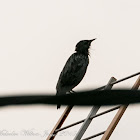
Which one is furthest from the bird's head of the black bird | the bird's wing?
the bird's wing

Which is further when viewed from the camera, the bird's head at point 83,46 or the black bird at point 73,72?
the bird's head at point 83,46

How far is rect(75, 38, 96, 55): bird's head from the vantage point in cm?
589

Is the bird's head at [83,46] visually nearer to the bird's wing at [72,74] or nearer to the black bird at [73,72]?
the black bird at [73,72]

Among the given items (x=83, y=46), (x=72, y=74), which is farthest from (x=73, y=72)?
(x=83, y=46)

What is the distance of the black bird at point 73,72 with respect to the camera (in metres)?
5.57

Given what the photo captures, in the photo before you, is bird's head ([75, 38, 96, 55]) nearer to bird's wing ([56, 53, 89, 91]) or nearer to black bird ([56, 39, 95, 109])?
black bird ([56, 39, 95, 109])

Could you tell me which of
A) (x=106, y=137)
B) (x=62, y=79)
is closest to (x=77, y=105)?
(x=106, y=137)

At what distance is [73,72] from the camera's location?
5.59 m

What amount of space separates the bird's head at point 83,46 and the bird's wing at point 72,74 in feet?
0.61

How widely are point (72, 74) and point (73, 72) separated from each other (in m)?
0.04

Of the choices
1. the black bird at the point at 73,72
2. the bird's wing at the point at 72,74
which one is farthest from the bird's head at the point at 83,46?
the bird's wing at the point at 72,74

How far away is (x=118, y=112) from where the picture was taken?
3102mm

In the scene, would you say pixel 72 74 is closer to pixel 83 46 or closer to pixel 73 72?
pixel 73 72

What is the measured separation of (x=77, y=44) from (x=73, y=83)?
0.85 meters
